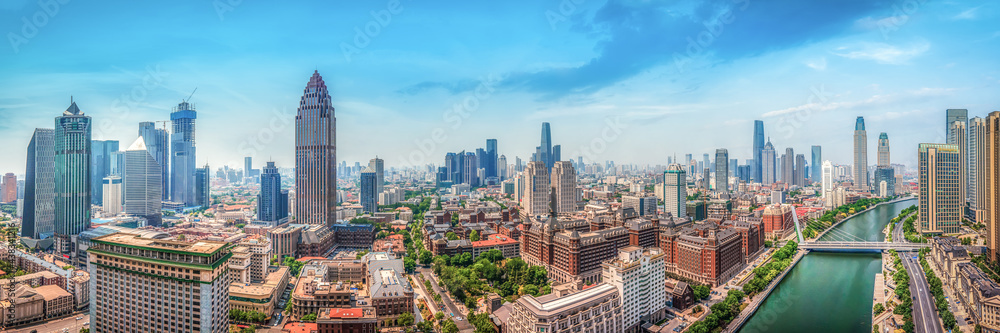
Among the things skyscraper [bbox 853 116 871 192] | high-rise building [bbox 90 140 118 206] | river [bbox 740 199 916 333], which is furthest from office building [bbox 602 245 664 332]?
skyscraper [bbox 853 116 871 192]

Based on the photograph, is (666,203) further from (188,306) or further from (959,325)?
(188,306)

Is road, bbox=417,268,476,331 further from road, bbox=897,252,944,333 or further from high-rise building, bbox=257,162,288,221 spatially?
high-rise building, bbox=257,162,288,221

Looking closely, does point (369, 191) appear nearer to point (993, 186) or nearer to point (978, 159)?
point (993, 186)

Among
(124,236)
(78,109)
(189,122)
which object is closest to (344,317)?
(124,236)

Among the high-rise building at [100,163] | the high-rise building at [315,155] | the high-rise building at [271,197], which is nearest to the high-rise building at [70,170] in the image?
the high-rise building at [315,155]

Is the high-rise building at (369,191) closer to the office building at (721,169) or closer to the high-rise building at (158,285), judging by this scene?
the high-rise building at (158,285)

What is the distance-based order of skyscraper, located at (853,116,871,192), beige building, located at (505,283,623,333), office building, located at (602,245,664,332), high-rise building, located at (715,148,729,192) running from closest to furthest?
beige building, located at (505,283,623,333) → office building, located at (602,245,664,332) → high-rise building, located at (715,148,729,192) → skyscraper, located at (853,116,871,192)
